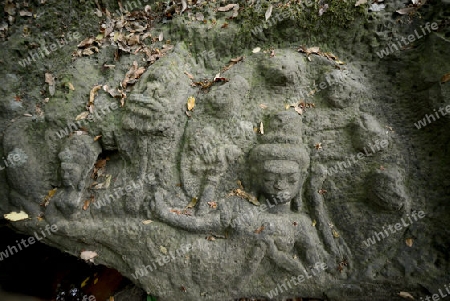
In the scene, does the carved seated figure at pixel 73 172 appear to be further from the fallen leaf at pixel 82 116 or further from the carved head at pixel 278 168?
the carved head at pixel 278 168

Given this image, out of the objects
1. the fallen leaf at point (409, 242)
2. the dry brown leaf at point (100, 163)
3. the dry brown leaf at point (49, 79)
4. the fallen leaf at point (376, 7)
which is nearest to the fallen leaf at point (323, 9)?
the fallen leaf at point (376, 7)

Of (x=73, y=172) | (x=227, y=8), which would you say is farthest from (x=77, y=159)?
(x=227, y=8)

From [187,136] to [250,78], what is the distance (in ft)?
2.89

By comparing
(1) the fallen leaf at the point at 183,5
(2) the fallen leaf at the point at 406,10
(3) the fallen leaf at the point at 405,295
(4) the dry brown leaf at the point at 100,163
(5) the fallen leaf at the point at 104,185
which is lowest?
(3) the fallen leaf at the point at 405,295

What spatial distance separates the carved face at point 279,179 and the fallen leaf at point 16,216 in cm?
227

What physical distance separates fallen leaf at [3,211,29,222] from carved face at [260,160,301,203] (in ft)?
7.44

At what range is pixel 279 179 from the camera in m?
2.88

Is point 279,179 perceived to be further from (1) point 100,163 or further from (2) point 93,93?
(2) point 93,93

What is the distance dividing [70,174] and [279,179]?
1914mm

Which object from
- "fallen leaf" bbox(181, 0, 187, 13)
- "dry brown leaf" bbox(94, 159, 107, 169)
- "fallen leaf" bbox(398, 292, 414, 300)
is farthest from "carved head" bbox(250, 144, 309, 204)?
"fallen leaf" bbox(181, 0, 187, 13)

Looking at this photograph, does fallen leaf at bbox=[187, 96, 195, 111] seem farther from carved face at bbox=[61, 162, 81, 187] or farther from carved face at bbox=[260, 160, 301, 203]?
carved face at bbox=[61, 162, 81, 187]

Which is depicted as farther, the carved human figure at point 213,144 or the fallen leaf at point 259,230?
the carved human figure at point 213,144

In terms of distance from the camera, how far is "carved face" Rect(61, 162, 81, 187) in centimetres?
298

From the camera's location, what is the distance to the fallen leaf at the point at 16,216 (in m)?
3.04
